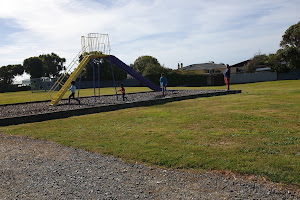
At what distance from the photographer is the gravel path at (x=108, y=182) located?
404 cm

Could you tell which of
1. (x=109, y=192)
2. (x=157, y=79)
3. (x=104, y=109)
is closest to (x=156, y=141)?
(x=109, y=192)

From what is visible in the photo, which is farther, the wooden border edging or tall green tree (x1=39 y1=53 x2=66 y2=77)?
tall green tree (x1=39 y1=53 x2=66 y2=77)

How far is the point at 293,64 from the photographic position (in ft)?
145

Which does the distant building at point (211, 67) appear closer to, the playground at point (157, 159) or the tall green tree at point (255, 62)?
the tall green tree at point (255, 62)

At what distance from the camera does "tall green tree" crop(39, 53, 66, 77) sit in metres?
76.2

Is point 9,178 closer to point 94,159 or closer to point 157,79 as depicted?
point 94,159

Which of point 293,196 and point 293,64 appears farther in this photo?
point 293,64

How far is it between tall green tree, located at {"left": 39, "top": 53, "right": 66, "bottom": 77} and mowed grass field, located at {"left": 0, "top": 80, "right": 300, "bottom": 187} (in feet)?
233

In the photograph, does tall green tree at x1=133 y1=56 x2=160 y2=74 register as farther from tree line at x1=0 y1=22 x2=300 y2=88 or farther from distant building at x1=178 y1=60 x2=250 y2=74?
distant building at x1=178 y1=60 x2=250 y2=74

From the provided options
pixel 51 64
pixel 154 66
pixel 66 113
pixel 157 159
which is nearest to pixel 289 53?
pixel 154 66

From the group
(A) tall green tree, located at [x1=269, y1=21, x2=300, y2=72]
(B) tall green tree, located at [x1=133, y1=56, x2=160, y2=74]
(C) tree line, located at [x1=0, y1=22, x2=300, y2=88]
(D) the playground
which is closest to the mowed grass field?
(D) the playground

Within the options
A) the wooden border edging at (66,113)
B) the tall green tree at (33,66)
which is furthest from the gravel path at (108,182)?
the tall green tree at (33,66)

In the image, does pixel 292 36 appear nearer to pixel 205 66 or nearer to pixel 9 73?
pixel 205 66

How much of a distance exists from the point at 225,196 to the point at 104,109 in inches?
412
